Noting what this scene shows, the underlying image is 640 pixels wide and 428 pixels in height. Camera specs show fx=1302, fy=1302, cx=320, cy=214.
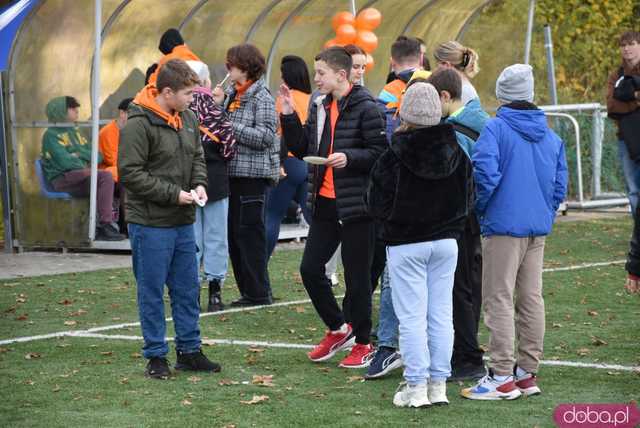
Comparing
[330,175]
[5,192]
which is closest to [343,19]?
[5,192]

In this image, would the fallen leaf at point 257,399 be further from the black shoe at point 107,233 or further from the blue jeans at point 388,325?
the black shoe at point 107,233

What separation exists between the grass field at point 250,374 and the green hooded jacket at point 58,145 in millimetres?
3037

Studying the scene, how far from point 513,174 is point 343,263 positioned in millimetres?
1423

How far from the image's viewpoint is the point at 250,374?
24.9 feet

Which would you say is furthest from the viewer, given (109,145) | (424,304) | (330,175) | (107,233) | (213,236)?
(109,145)

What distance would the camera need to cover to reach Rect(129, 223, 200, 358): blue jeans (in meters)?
7.45

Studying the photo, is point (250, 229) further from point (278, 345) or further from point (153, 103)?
point (153, 103)

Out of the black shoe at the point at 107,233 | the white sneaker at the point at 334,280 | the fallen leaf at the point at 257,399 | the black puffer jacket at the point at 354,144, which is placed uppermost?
the black puffer jacket at the point at 354,144

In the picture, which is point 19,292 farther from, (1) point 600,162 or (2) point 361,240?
(1) point 600,162

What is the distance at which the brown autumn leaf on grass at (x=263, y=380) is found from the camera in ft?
23.8

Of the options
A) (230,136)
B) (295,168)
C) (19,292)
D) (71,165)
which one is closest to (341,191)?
(230,136)

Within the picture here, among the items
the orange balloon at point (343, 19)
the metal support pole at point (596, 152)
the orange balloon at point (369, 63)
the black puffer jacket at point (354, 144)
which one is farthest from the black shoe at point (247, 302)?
the metal support pole at point (596, 152)

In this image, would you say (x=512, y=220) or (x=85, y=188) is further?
(x=85, y=188)

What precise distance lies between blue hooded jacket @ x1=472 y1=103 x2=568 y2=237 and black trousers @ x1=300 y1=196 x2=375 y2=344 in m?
1.06
